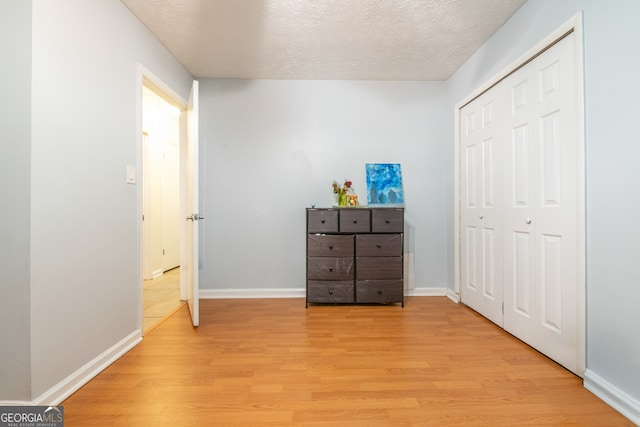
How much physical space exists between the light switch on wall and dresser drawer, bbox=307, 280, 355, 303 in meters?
1.80

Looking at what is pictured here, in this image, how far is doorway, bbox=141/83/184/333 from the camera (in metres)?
4.07

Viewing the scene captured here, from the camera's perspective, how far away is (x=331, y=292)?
118 inches

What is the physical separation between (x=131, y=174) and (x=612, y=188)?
2.88 meters

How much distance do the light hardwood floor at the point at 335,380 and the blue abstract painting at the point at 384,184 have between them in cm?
136

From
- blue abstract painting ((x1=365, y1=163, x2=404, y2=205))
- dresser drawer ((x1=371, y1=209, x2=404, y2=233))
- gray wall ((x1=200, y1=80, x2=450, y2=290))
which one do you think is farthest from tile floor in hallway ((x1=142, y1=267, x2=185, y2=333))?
blue abstract painting ((x1=365, y1=163, x2=404, y2=205))

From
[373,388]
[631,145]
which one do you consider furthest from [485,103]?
[373,388]

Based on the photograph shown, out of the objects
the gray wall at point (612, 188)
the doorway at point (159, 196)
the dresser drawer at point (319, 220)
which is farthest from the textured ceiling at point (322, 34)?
the dresser drawer at point (319, 220)

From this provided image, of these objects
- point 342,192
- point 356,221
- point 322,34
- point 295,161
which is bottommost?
point 356,221

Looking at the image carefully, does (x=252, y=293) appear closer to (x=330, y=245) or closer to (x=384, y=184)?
(x=330, y=245)

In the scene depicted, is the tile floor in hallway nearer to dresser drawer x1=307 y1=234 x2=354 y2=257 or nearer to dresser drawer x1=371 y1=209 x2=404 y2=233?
dresser drawer x1=307 y1=234 x2=354 y2=257

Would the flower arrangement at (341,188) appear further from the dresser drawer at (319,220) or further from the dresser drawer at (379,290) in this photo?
the dresser drawer at (379,290)

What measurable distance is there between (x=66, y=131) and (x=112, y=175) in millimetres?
410

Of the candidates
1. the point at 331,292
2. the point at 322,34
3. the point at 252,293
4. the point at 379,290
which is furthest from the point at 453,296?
the point at 322,34

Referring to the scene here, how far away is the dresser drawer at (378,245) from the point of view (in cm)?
299
